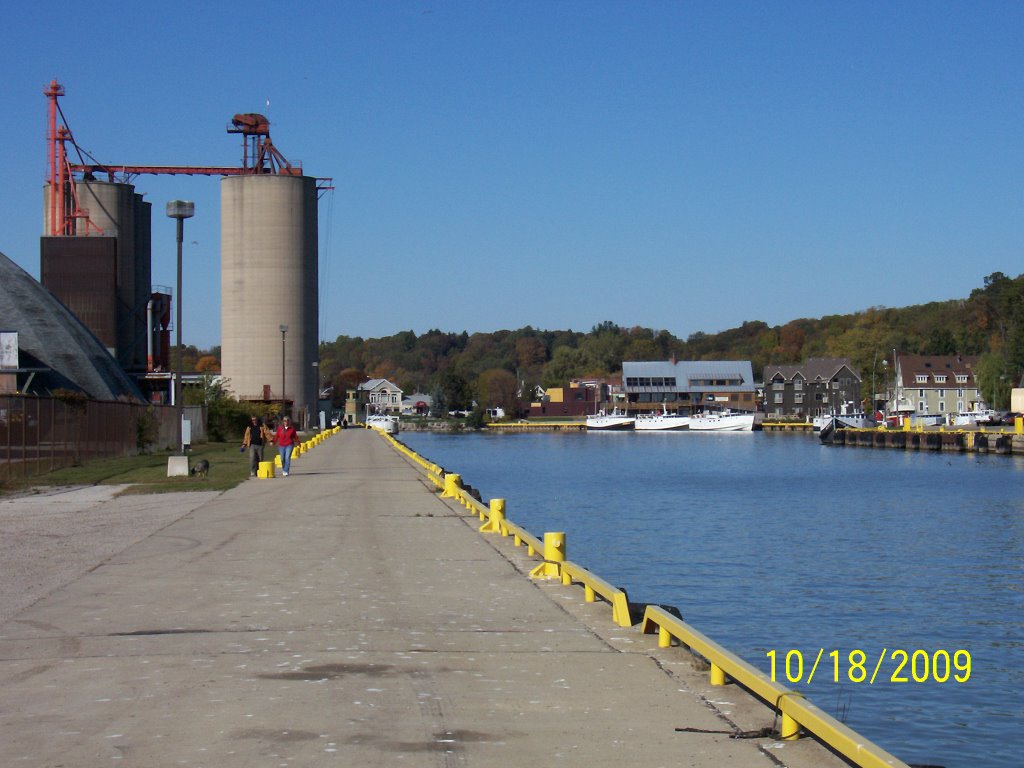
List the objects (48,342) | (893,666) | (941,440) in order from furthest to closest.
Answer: (941,440) → (48,342) → (893,666)

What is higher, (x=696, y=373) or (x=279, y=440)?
(x=696, y=373)

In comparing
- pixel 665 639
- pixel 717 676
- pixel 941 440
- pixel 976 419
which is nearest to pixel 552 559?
pixel 665 639

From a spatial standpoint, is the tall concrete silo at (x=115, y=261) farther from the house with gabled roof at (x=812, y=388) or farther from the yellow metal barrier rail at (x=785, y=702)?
the yellow metal barrier rail at (x=785, y=702)

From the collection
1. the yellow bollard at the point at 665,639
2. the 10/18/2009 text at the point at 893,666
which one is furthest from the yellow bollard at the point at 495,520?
the yellow bollard at the point at 665,639

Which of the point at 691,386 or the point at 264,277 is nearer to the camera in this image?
the point at 264,277

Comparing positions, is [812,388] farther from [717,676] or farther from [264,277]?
[717,676]

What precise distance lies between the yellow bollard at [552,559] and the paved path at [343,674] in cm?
23

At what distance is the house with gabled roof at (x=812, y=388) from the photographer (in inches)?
6442

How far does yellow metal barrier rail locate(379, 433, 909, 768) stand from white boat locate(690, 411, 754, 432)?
140 meters

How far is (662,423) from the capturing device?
164375 millimetres

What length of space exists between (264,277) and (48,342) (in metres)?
36.4

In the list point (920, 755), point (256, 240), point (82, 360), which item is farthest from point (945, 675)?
point (256, 240)

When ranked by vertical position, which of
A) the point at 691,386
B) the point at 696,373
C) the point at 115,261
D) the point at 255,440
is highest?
the point at 115,261

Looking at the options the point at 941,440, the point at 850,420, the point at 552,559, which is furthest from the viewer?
the point at 850,420
